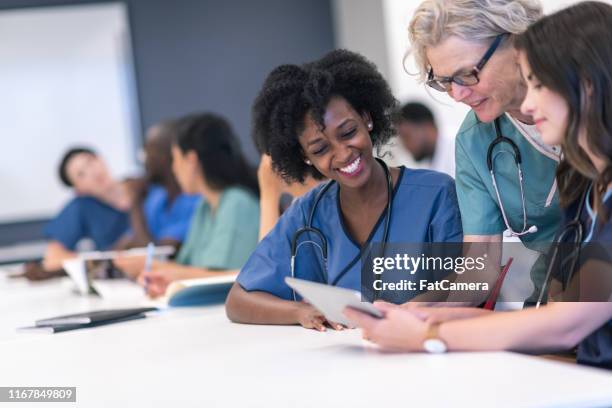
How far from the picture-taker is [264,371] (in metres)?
1.59

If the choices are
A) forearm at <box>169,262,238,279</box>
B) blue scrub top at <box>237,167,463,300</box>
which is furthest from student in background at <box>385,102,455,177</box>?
blue scrub top at <box>237,167,463,300</box>

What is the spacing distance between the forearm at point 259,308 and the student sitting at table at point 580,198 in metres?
0.49

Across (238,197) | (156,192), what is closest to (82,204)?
(156,192)

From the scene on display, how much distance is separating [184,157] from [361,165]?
5.57 ft

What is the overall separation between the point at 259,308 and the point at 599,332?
34.2 inches

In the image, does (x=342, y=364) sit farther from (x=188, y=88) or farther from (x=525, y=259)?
(x=188, y=88)

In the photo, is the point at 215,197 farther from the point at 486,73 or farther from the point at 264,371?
the point at 264,371

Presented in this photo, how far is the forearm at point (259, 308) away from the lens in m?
2.07

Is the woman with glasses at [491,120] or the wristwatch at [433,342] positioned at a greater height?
the woman with glasses at [491,120]

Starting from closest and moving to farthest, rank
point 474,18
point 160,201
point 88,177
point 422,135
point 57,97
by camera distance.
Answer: point 474,18
point 160,201
point 88,177
point 422,135
point 57,97

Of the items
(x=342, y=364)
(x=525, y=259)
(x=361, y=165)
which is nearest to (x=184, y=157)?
(x=361, y=165)

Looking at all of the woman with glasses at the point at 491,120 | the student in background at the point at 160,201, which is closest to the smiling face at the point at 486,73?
the woman with glasses at the point at 491,120

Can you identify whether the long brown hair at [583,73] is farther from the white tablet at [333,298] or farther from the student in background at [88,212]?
the student in background at [88,212]

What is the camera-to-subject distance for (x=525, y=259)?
2.03 m
